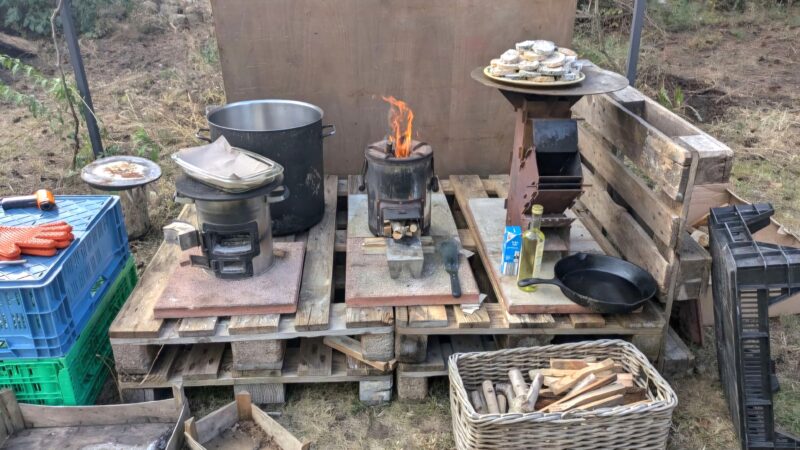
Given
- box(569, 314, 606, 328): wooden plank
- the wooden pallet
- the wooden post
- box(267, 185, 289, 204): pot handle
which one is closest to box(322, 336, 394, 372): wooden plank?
the wooden pallet

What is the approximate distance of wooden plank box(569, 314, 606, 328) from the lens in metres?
2.90

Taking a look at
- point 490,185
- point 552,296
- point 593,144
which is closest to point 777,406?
point 552,296

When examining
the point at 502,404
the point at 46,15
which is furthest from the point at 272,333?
the point at 46,15

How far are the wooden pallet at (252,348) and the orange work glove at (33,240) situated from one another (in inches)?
17.5

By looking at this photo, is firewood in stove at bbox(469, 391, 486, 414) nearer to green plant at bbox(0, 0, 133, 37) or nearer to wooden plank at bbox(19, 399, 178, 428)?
wooden plank at bbox(19, 399, 178, 428)

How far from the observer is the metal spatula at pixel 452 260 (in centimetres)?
303

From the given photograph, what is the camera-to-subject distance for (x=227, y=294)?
299 cm

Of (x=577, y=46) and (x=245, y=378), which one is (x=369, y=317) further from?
(x=577, y=46)

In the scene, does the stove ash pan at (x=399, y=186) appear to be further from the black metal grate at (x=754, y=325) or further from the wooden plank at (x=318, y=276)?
the black metal grate at (x=754, y=325)

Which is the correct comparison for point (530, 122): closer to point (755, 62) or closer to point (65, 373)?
point (65, 373)

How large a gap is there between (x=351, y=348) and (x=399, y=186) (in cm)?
93

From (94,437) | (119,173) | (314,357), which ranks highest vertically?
(119,173)

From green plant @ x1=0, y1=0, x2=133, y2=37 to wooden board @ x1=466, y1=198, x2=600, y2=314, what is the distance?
7.66m

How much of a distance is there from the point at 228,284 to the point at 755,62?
8550 millimetres
